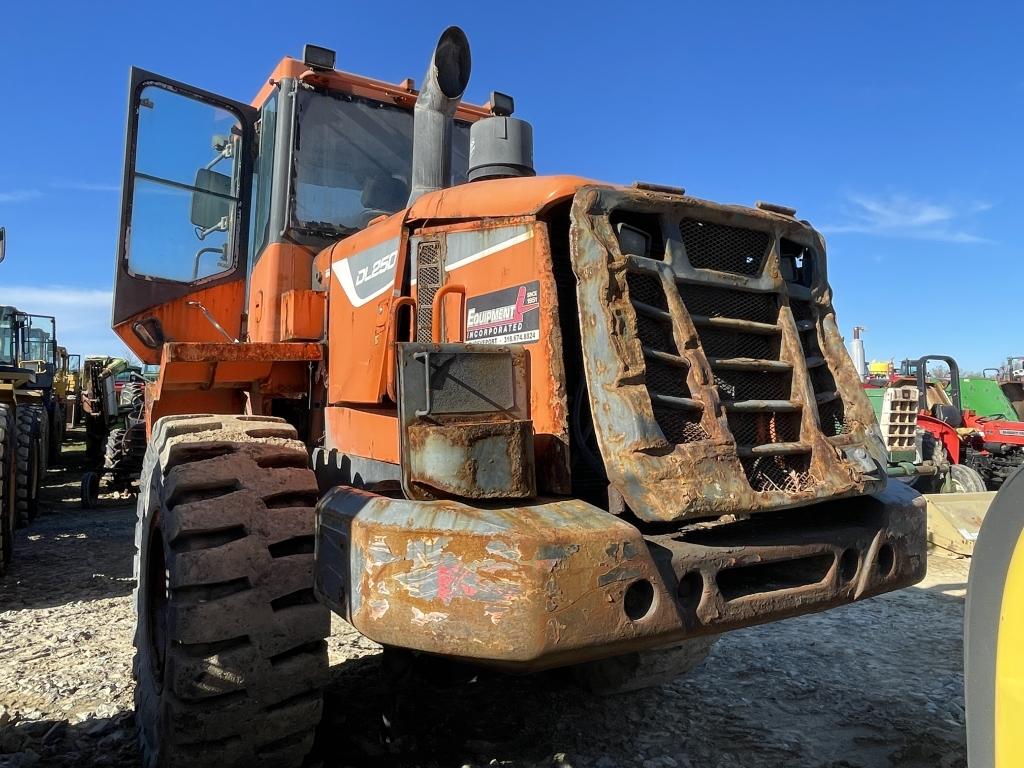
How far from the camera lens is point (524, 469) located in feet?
7.93

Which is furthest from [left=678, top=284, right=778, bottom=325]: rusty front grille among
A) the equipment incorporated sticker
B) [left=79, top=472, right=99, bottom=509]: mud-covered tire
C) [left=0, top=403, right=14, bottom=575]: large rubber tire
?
[left=79, top=472, right=99, bottom=509]: mud-covered tire

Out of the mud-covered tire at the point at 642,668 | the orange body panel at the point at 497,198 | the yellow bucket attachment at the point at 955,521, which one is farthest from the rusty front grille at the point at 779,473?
the yellow bucket attachment at the point at 955,521

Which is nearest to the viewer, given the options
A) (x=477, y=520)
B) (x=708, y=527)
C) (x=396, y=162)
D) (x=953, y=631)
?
(x=477, y=520)

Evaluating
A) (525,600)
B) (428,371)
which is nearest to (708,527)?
(525,600)

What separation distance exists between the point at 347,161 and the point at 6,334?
13.7 meters

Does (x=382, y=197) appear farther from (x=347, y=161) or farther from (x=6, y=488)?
(x=6, y=488)

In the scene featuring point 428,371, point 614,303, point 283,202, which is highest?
point 283,202

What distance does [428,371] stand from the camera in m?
2.35

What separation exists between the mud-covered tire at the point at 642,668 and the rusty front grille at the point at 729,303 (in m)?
1.68

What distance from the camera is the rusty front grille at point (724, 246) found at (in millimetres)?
2824

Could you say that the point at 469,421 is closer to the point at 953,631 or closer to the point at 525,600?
the point at 525,600

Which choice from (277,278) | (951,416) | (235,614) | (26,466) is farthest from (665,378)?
(951,416)

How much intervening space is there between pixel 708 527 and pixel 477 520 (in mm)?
830

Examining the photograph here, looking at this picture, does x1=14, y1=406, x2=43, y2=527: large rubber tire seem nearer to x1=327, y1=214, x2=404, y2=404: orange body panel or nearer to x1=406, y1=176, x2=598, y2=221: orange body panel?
x1=327, y1=214, x2=404, y2=404: orange body panel
